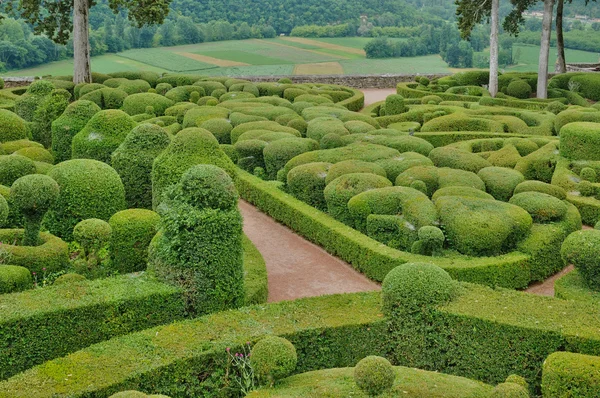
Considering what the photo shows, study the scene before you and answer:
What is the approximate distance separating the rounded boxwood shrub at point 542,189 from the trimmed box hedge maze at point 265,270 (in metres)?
0.07

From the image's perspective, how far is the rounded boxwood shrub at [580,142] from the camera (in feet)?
62.8

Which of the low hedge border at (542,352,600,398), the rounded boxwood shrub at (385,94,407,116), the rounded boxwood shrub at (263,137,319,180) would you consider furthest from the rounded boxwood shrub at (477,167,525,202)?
the rounded boxwood shrub at (385,94,407,116)

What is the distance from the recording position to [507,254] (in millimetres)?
14617

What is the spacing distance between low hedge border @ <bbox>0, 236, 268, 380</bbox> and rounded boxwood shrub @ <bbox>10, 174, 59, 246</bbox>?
2.31 metres

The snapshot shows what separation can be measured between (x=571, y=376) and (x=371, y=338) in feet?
9.73

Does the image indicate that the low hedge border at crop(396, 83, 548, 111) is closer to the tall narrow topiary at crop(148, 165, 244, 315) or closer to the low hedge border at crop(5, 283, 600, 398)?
the low hedge border at crop(5, 283, 600, 398)

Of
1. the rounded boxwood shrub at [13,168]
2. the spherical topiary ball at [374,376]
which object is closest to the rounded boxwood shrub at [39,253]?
the rounded boxwood shrub at [13,168]

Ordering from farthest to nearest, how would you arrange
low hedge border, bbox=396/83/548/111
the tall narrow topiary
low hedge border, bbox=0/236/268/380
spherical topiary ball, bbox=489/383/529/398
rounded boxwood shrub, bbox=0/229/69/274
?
low hedge border, bbox=396/83/548/111
rounded boxwood shrub, bbox=0/229/69/274
the tall narrow topiary
low hedge border, bbox=0/236/268/380
spherical topiary ball, bbox=489/383/529/398

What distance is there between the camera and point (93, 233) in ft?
43.1

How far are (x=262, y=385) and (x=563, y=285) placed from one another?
19.9ft

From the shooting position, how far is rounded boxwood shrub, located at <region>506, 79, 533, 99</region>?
33.5 meters

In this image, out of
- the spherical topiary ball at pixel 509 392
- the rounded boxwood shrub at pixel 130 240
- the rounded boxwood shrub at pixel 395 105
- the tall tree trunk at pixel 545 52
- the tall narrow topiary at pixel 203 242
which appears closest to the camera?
the spherical topiary ball at pixel 509 392

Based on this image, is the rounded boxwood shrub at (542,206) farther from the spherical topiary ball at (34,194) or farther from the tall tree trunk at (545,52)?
the tall tree trunk at (545,52)

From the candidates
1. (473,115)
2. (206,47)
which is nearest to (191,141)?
(473,115)
